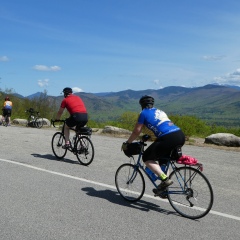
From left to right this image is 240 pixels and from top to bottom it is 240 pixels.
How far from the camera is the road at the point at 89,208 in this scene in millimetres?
4355

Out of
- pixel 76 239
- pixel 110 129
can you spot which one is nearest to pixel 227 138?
pixel 110 129

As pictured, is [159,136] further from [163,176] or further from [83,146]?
[83,146]

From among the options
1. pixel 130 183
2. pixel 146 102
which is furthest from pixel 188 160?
pixel 130 183

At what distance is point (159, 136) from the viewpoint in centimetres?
525

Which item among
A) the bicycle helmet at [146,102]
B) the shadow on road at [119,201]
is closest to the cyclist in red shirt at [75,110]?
the shadow on road at [119,201]

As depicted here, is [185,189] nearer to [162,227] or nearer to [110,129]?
[162,227]

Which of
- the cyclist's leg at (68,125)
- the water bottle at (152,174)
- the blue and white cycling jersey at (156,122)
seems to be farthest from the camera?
the cyclist's leg at (68,125)

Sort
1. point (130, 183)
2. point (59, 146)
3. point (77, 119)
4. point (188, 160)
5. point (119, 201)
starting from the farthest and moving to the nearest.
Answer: point (59, 146) → point (77, 119) → point (130, 183) → point (119, 201) → point (188, 160)

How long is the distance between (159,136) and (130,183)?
1.43 m

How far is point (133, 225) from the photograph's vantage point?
465cm

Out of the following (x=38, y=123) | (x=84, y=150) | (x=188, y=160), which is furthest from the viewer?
(x=38, y=123)

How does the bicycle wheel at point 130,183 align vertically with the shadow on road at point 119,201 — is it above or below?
above

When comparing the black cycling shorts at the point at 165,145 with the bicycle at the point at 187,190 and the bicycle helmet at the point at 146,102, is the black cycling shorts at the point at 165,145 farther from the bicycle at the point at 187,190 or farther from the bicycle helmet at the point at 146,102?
the bicycle helmet at the point at 146,102

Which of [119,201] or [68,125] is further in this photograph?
[68,125]
